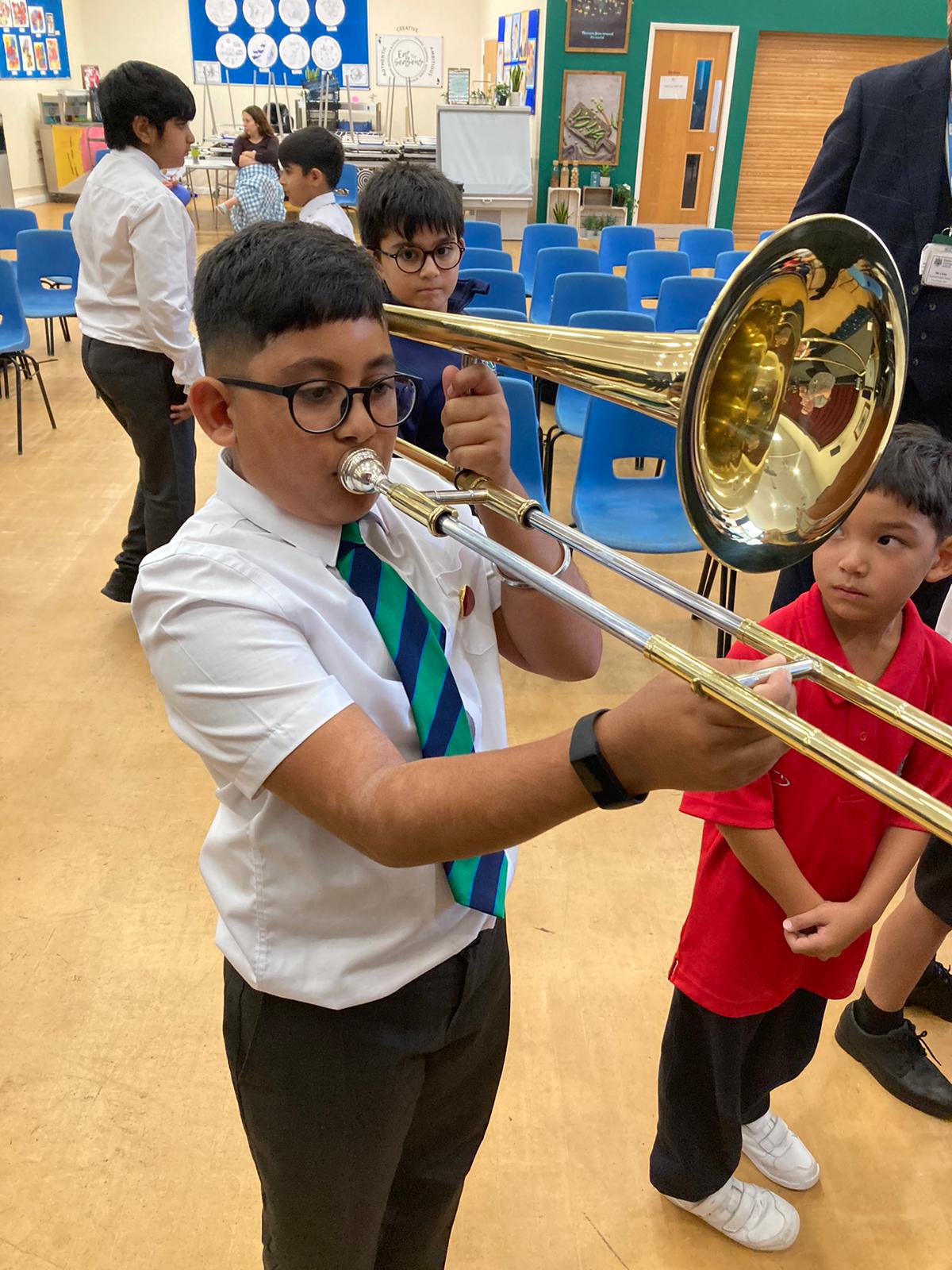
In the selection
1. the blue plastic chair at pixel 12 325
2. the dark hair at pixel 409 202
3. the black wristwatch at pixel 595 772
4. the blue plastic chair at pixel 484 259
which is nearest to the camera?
the black wristwatch at pixel 595 772

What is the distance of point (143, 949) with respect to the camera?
7.11 ft

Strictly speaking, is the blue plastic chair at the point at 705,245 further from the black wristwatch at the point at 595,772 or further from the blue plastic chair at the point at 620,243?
the black wristwatch at the point at 595,772

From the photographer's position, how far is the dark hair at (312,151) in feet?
12.2

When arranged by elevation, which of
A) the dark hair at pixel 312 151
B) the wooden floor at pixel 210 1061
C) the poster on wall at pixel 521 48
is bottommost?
the wooden floor at pixel 210 1061

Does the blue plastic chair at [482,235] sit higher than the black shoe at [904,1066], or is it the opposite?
the blue plastic chair at [482,235]

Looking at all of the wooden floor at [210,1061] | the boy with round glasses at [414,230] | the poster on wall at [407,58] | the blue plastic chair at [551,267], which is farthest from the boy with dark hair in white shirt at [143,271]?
the poster on wall at [407,58]

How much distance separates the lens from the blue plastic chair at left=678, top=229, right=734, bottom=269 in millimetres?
6578

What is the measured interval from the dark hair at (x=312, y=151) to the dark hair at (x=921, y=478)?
3.06 metres

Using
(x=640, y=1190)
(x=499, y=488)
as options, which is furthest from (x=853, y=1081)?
(x=499, y=488)

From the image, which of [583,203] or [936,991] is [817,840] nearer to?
[936,991]

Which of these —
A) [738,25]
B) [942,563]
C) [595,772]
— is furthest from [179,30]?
[595,772]

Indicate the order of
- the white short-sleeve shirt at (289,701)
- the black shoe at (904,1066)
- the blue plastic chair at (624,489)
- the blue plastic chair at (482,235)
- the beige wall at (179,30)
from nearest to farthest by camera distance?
the white short-sleeve shirt at (289,701) < the black shoe at (904,1066) < the blue plastic chair at (624,489) < the blue plastic chair at (482,235) < the beige wall at (179,30)

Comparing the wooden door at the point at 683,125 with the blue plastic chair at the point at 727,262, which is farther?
the wooden door at the point at 683,125

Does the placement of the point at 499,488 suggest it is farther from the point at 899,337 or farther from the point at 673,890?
the point at 673,890
